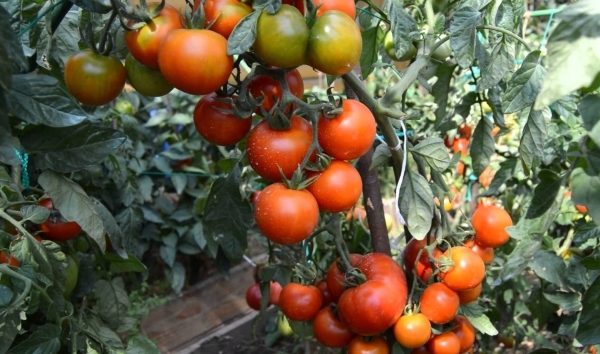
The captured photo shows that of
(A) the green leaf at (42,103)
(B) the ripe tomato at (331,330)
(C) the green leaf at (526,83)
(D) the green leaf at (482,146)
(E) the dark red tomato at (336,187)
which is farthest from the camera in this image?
(D) the green leaf at (482,146)

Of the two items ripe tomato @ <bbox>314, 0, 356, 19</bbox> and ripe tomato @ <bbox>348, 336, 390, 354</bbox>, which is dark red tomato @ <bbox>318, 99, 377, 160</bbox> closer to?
ripe tomato @ <bbox>314, 0, 356, 19</bbox>

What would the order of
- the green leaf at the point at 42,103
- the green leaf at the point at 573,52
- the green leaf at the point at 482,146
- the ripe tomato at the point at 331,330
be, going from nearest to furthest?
A: the green leaf at the point at 573,52 → the green leaf at the point at 42,103 → the ripe tomato at the point at 331,330 → the green leaf at the point at 482,146

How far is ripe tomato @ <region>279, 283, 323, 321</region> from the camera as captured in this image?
0.95m

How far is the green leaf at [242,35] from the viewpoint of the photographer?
1.96 feet

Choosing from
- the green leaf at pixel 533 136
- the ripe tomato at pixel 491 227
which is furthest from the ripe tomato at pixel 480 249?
the green leaf at pixel 533 136

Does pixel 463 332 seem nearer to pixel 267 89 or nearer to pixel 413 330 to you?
pixel 413 330

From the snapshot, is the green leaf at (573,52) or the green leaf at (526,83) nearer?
the green leaf at (573,52)

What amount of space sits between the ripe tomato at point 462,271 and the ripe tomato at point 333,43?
394 mm

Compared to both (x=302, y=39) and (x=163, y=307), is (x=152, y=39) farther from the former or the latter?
(x=163, y=307)

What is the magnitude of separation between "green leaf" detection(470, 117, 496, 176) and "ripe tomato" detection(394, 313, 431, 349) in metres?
0.37

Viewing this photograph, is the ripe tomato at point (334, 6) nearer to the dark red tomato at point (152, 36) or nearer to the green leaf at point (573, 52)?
the dark red tomato at point (152, 36)

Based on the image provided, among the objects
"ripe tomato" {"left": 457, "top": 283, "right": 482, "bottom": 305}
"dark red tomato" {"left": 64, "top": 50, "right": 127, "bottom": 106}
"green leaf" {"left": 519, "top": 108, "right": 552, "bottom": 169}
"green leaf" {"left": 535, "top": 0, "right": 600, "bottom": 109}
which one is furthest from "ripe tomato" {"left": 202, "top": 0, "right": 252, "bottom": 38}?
"ripe tomato" {"left": 457, "top": 283, "right": 482, "bottom": 305}

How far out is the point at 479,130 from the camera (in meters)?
1.14

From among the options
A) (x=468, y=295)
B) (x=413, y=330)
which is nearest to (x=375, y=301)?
(x=413, y=330)
